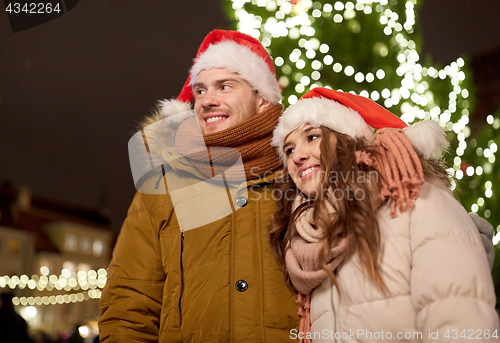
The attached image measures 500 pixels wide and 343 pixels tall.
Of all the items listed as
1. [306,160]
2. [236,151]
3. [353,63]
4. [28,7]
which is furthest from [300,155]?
[28,7]

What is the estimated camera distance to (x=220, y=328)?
153 centimetres

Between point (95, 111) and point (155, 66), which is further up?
point (155, 66)

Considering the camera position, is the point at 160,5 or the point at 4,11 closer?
the point at 4,11

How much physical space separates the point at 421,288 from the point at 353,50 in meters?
2.69

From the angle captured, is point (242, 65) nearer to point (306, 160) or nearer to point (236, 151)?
point (236, 151)

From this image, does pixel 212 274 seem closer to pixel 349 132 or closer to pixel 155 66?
pixel 349 132

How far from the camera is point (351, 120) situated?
1547 millimetres

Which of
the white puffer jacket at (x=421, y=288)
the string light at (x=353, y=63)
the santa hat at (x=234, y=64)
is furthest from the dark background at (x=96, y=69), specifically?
the white puffer jacket at (x=421, y=288)

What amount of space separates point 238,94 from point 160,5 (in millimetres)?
3332

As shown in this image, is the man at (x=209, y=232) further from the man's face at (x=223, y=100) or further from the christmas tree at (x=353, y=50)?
the christmas tree at (x=353, y=50)

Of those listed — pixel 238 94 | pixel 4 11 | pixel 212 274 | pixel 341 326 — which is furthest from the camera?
pixel 4 11

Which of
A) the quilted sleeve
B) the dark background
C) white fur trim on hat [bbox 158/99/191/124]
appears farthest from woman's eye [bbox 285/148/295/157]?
the dark background

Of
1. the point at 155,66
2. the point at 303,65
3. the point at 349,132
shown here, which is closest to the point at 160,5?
the point at 155,66

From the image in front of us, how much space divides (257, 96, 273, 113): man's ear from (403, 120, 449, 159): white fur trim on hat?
2.58 feet
